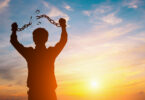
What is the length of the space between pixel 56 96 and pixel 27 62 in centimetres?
177

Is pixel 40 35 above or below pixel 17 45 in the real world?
above

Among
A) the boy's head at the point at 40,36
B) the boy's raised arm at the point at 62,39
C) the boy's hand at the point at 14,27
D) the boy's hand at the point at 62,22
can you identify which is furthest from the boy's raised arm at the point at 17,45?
the boy's hand at the point at 62,22

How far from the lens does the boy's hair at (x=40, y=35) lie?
9.48 meters

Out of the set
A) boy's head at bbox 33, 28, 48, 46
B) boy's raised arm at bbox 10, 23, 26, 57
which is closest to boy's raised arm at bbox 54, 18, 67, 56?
boy's head at bbox 33, 28, 48, 46

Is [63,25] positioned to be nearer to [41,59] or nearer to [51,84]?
[41,59]

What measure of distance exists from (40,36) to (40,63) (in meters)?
1.06

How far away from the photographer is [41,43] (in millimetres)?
9570

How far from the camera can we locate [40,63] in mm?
9359

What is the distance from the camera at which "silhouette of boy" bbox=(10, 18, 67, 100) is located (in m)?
8.96

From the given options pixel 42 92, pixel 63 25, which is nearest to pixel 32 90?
pixel 42 92

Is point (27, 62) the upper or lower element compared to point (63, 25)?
lower

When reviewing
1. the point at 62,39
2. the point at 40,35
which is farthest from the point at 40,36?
the point at 62,39

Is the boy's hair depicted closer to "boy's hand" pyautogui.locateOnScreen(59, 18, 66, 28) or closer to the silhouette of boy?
the silhouette of boy

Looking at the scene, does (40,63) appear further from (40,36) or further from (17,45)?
(17,45)
